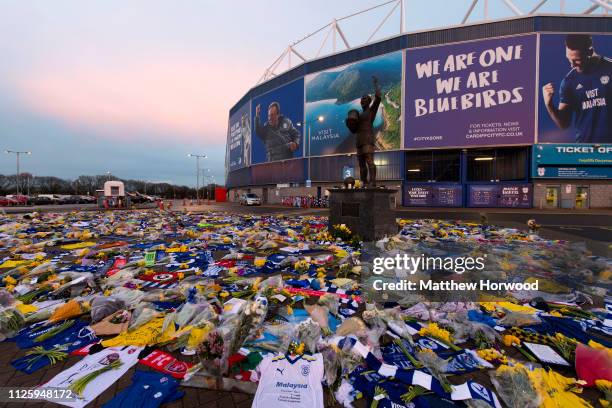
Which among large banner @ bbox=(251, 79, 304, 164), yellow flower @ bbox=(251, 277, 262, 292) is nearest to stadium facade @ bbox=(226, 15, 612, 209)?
large banner @ bbox=(251, 79, 304, 164)

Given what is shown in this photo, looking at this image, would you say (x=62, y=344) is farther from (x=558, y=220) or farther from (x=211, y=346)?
(x=558, y=220)

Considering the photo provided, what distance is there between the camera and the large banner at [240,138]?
164ft

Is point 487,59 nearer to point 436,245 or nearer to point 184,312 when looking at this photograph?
point 436,245

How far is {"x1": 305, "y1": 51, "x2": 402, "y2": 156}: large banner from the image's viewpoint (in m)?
30.1

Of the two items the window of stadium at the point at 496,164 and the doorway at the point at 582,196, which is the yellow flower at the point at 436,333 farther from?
the doorway at the point at 582,196

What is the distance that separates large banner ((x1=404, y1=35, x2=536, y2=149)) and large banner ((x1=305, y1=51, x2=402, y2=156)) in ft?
4.80

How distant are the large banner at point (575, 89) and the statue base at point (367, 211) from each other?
27.1 metres

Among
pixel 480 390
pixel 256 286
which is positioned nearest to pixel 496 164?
pixel 256 286

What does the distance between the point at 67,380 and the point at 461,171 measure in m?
33.1

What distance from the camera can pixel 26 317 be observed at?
335cm

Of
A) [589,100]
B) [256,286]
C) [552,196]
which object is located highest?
[589,100]

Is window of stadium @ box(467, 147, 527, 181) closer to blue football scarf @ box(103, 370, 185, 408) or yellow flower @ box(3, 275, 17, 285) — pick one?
blue football scarf @ box(103, 370, 185, 408)

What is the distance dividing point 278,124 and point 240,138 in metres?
15.9

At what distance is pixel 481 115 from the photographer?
87.8 ft
